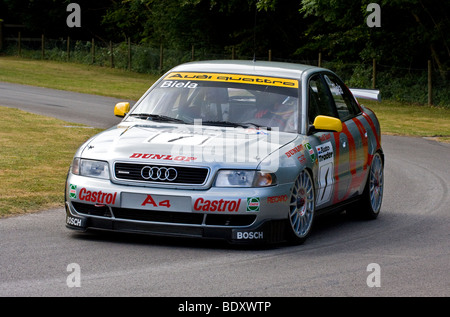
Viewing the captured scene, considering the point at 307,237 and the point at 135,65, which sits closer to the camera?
the point at 307,237

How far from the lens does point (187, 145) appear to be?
7965 mm

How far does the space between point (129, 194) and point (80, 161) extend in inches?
25.7

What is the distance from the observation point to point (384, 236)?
9070mm

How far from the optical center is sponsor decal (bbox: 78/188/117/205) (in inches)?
307

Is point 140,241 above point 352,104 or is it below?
below

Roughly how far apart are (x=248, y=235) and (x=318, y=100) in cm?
216

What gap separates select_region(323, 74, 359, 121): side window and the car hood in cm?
148

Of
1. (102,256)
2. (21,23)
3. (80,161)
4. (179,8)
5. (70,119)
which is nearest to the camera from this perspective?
(102,256)

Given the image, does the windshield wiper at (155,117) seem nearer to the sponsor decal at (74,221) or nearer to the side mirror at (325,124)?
the side mirror at (325,124)

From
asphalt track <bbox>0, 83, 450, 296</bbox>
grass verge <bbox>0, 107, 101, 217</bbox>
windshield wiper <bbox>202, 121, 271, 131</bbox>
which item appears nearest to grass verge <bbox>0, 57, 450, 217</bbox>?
grass verge <bbox>0, 107, 101, 217</bbox>

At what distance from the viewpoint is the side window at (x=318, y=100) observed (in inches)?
360
